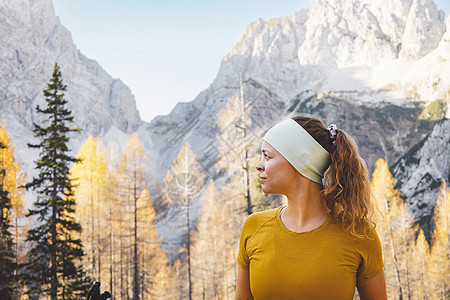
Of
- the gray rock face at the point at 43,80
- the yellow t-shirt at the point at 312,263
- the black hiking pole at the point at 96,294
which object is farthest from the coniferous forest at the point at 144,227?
the gray rock face at the point at 43,80

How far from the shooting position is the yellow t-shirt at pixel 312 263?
1.65 m

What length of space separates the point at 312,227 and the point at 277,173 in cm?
30

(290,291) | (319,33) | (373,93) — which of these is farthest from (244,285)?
(319,33)

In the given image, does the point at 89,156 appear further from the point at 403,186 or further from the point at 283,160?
the point at 403,186

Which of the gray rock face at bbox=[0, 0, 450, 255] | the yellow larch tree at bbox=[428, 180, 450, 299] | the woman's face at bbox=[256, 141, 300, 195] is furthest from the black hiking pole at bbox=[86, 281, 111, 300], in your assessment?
the gray rock face at bbox=[0, 0, 450, 255]

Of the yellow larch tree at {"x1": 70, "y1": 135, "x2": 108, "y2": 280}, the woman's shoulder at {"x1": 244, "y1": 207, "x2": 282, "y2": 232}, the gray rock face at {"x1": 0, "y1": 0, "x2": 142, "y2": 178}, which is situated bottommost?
the yellow larch tree at {"x1": 70, "y1": 135, "x2": 108, "y2": 280}

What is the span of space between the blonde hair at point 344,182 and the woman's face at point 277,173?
0.17 m

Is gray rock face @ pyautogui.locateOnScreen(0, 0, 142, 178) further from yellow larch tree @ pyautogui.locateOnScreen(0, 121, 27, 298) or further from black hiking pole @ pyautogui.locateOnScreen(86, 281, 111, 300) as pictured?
black hiking pole @ pyautogui.locateOnScreen(86, 281, 111, 300)

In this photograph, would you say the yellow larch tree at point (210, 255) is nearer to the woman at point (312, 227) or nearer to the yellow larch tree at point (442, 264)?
the yellow larch tree at point (442, 264)

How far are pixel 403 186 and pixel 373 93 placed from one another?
2532 inches

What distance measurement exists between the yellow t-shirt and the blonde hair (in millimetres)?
71

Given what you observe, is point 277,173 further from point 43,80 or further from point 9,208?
point 43,80

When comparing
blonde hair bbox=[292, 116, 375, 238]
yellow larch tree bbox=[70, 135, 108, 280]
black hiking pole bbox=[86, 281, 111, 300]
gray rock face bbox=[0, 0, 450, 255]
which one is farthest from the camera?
gray rock face bbox=[0, 0, 450, 255]

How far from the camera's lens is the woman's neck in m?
1.82
